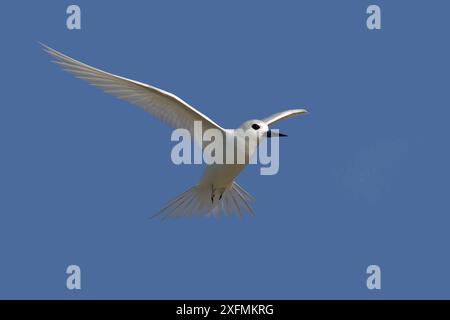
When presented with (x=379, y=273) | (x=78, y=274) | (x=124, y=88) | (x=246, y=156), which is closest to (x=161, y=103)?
(x=124, y=88)

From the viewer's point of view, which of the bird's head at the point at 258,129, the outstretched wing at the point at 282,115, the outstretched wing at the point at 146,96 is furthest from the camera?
the outstretched wing at the point at 282,115

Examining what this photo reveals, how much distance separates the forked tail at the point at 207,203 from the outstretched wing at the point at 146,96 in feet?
2.90

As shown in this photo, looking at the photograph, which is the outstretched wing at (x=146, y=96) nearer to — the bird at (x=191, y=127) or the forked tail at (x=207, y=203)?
the bird at (x=191, y=127)

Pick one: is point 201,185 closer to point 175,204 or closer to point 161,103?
point 175,204

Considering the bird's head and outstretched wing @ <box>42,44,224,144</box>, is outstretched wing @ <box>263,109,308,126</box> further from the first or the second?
outstretched wing @ <box>42,44,224,144</box>

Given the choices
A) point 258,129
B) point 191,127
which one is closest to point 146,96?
point 191,127

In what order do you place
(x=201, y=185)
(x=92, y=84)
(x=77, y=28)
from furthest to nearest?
(x=201, y=185), (x=92, y=84), (x=77, y=28)

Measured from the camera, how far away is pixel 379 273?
9562mm

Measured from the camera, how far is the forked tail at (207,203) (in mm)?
10633

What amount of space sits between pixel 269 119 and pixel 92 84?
231 centimetres

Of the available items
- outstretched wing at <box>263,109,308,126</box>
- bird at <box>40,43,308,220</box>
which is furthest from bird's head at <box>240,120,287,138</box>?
outstretched wing at <box>263,109,308,126</box>

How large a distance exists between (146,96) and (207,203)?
163 cm

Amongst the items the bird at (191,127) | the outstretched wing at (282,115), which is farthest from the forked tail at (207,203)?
the outstretched wing at (282,115)

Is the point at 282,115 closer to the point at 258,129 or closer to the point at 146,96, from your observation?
the point at 258,129
